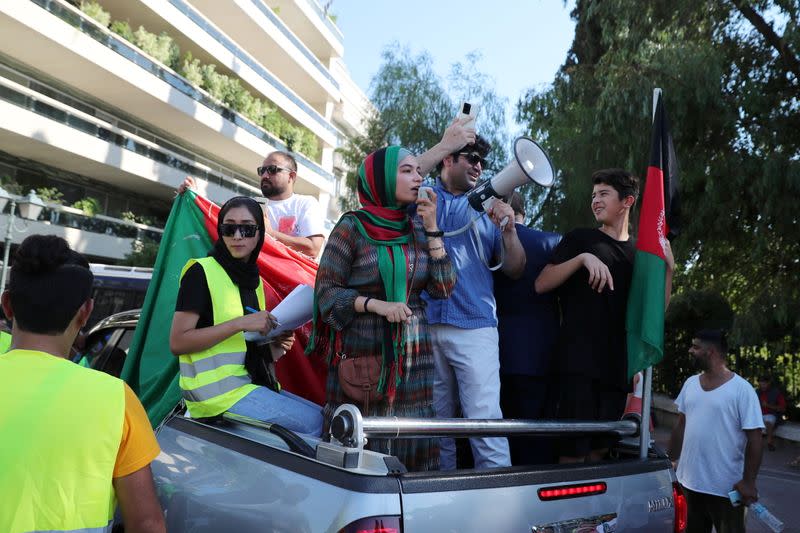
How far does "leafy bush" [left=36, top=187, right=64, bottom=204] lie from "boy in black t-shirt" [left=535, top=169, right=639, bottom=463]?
81.8 ft

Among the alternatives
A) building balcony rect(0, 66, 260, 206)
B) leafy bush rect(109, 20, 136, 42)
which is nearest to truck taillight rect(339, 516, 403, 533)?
building balcony rect(0, 66, 260, 206)

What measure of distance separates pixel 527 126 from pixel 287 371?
15046 millimetres

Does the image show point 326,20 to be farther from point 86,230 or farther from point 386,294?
point 386,294

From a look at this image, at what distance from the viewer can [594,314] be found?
3.42m

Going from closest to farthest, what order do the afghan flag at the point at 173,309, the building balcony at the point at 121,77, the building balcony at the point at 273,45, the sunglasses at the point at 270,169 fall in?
the afghan flag at the point at 173,309 → the sunglasses at the point at 270,169 → the building balcony at the point at 121,77 → the building balcony at the point at 273,45

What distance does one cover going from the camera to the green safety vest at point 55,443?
1.71 metres

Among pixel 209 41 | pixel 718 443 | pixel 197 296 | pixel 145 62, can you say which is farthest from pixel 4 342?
pixel 209 41

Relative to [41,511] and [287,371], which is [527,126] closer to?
[287,371]

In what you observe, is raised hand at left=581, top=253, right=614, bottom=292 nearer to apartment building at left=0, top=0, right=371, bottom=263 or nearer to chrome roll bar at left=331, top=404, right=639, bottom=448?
chrome roll bar at left=331, top=404, right=639, bottom=448

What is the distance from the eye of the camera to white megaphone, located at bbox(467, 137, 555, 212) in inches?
124

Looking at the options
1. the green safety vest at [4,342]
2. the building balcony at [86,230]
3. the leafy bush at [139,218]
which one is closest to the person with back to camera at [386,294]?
the green safety vest at [4,342]

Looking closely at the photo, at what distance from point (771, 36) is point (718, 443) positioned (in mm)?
9857

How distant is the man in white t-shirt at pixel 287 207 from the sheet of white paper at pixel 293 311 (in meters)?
1.46

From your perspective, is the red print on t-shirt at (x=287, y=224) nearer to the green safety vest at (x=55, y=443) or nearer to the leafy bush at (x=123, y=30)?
the green safety vest at (x=55, y=443)
